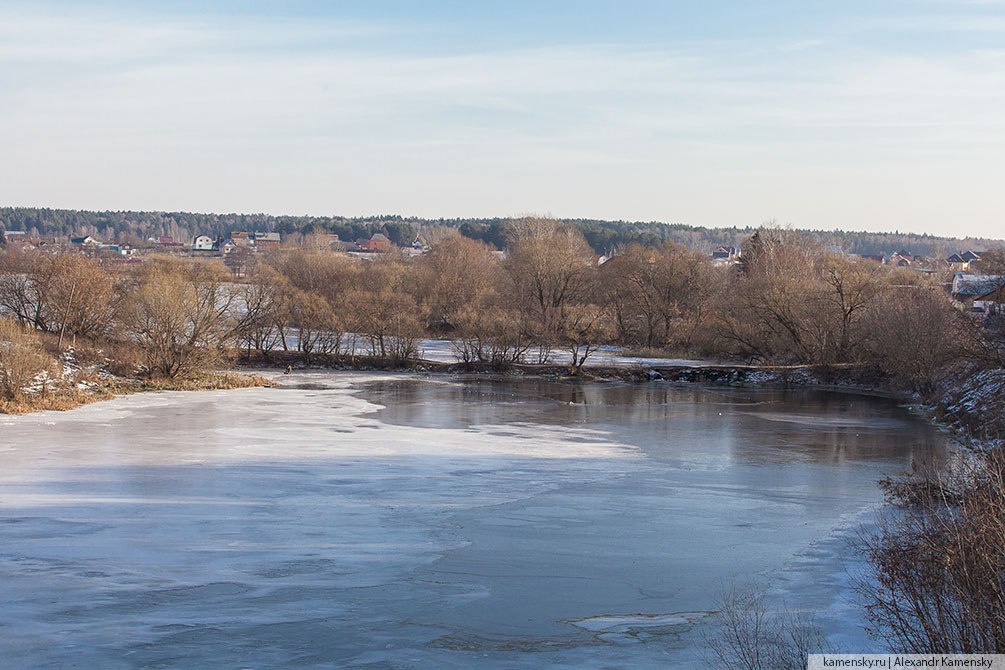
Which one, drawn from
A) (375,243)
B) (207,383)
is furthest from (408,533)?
(375,243)

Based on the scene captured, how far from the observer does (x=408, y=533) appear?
445 inches

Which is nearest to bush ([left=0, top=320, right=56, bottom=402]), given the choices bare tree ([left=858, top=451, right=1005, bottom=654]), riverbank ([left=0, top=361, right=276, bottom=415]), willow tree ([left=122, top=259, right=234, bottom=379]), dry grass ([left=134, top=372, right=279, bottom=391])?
riverbank ([left=0, top=361, right=276, bottom=415])

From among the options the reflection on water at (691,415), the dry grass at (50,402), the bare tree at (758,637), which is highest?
the bare tree at (758,637)

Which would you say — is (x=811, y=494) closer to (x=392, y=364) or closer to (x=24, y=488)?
(x=24, y=488)

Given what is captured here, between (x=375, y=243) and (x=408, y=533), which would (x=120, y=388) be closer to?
(x=408, y=533)

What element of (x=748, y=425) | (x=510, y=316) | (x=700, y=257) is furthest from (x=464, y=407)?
(x=700, y=257)

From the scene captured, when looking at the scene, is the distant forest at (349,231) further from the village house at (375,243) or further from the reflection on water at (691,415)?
the reflection on water at (691,415)

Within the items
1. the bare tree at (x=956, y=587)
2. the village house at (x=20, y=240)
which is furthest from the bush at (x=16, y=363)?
the village house at (x=20, y=240)

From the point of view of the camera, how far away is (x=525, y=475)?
15211mm

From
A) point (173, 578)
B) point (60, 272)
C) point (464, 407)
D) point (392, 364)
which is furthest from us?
point (392, 364)

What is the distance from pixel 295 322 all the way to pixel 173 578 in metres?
26.8

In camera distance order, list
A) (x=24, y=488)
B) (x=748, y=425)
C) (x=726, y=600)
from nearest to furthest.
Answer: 1. (x=726, y=600)
2. (x=24, y=488)
3. (x=748, y=425)

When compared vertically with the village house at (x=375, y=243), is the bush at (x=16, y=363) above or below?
below

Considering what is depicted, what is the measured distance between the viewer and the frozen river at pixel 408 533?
7699 mm
